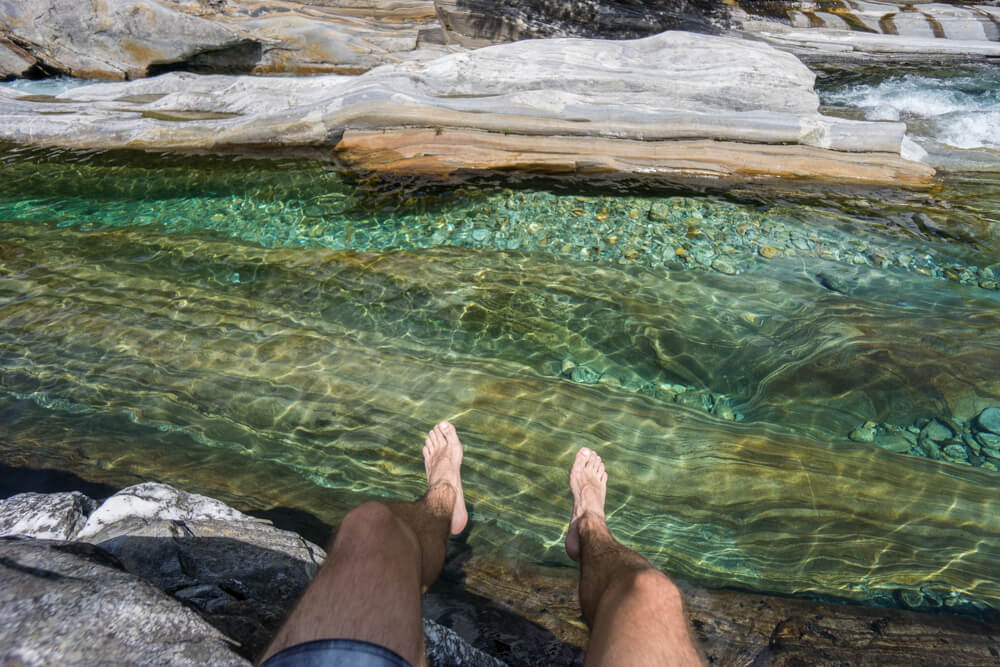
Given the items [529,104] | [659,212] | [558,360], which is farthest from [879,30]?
[558,360]

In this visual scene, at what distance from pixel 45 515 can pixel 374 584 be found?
4.55 feet

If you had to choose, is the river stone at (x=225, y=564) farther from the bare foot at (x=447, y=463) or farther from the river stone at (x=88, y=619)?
the bare foot at (x=447, y=463)

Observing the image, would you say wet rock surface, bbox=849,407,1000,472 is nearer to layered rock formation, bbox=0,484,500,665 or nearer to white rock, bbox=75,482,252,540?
layered rock formation, bbox=0,484,500,665

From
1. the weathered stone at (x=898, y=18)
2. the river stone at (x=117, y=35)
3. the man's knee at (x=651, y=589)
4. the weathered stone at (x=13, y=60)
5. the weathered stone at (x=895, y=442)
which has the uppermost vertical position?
the weathered stone at (x=898, y=18)

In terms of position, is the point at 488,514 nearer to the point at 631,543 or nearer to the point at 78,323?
the point at 631,543

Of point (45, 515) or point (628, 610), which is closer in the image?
point (628, 610)

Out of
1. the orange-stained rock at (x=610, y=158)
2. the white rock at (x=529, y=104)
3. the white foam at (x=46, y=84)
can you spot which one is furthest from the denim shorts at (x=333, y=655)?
the white foam at (x=46, y=84)

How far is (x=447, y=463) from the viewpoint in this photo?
2.75 meters

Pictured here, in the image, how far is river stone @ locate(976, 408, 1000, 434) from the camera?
3.00 metres

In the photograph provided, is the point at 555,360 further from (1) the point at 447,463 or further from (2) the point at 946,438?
(2) the point at 946,438

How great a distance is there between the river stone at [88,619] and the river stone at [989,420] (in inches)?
140

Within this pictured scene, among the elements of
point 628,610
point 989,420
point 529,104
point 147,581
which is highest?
point 529,104

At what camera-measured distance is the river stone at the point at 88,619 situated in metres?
1.23

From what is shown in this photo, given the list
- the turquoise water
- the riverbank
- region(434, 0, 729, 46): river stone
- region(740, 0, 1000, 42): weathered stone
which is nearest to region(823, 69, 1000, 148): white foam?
the turquoise water
